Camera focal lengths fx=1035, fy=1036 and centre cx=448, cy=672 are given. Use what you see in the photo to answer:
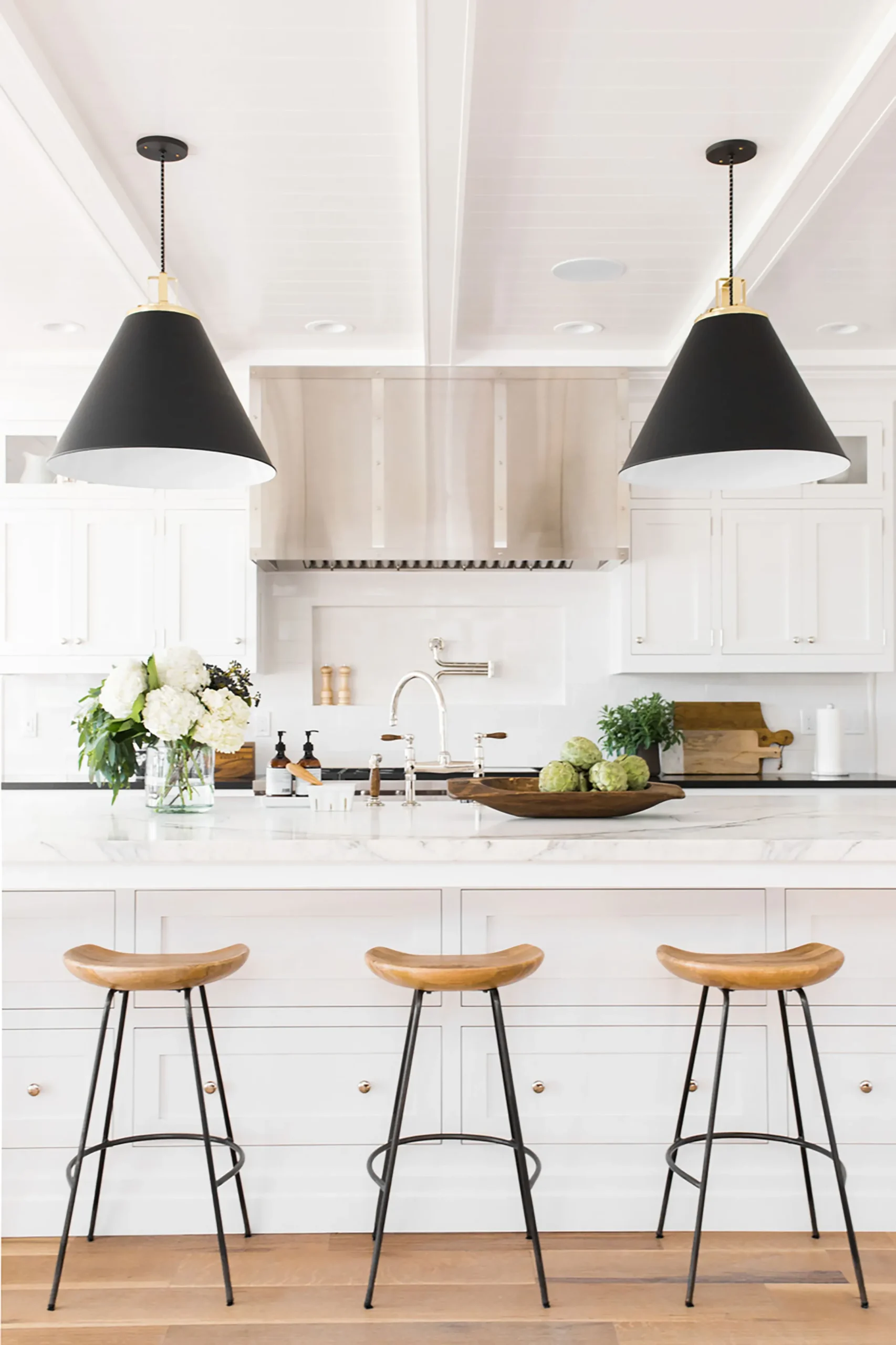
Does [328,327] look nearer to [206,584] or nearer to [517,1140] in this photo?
[206,584]

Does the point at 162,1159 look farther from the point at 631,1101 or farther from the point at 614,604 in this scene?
the point at 614,604

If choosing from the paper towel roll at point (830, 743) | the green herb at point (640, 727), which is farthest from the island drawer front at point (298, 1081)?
the paper towel roll at point (830, 743)

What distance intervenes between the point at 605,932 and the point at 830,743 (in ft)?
8.03

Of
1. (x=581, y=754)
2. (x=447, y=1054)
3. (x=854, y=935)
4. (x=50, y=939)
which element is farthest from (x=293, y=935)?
(x=854, y=935)

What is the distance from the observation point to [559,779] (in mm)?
2475

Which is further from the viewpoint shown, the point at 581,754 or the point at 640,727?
the point at 640,727

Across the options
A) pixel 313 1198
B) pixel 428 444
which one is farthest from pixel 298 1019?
pixel 428 444

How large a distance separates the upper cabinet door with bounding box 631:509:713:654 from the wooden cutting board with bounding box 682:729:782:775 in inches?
18.1

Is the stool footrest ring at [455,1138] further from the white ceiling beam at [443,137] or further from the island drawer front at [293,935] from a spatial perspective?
the white ceiling beam at [443,137]

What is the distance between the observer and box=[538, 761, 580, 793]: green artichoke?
2.47 m

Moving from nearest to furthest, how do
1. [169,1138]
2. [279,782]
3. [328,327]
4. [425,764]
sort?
[169,1138]
[425,764]
[279,782]
[328,327]

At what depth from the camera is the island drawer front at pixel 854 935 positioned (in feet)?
7.98

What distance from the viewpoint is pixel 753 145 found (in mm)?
2609

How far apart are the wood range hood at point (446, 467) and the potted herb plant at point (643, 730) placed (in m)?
0.69
